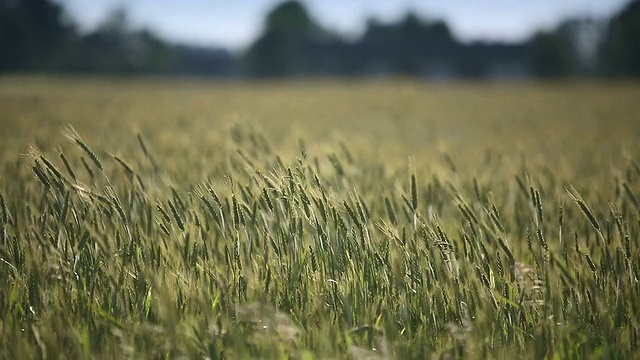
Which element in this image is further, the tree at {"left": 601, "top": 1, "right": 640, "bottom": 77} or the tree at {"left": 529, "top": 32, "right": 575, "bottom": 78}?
the tree at {"left": 529, "top": 32, "right": 575, "bottom": 78}

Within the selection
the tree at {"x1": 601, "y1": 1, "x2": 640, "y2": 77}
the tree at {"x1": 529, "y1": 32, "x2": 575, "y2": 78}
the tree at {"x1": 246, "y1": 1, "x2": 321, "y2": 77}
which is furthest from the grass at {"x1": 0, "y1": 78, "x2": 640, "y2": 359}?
the tree at {"x1": 529, "y1": 32, "x2": 575, "y2": 78}

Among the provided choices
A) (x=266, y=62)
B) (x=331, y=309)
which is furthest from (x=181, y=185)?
(x=266, y=62)

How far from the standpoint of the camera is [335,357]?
1.30 meters

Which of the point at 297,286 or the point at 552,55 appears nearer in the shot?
the point at 297,286

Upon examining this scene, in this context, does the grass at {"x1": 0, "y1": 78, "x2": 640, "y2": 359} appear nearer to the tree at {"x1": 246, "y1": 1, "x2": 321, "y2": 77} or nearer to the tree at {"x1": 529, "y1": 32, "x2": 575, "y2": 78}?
the tree at {"x1": 246, "y1": 1, "x2": 321, "y2": 77}

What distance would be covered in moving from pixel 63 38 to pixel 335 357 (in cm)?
5520

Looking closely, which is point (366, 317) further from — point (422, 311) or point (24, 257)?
point (24, 257)

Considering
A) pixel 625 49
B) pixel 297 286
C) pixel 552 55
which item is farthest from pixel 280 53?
pixel 297 286

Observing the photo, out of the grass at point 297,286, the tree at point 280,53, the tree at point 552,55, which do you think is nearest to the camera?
the grass at point 297,286

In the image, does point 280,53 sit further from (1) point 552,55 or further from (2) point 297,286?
(2) point 297,286

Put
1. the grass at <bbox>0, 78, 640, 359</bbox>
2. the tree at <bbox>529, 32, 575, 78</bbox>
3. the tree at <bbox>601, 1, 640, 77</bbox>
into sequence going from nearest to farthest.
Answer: the grass at <bbox>0, 78, 640, 359</bbox>, the tree at <bbox>601, 1, 640, 77</bbox>, the tree at <bbox>529, 32, 575, 78</bbox>

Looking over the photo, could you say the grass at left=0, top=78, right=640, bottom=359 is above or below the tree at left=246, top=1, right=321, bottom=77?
below

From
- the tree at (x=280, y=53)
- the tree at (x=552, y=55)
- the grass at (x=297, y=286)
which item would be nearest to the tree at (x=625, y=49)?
the tree at (x=552, y=55)

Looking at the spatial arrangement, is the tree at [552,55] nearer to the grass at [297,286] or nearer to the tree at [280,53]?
the tree at [280,53]
